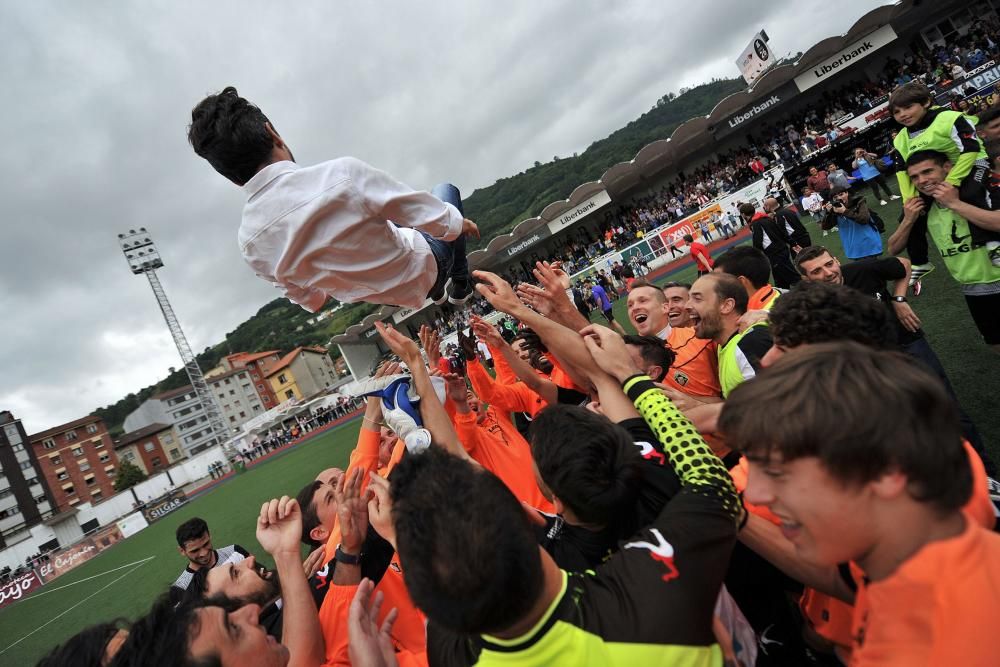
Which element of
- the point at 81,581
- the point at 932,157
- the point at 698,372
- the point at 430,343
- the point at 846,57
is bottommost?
the point at 81,581

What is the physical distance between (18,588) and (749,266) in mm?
30235

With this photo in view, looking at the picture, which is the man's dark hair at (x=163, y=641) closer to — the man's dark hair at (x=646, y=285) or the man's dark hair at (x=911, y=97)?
the man's dark hair at (x=646, y=285)

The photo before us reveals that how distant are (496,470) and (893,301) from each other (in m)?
3.14

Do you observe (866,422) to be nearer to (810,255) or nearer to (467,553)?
(467,553)

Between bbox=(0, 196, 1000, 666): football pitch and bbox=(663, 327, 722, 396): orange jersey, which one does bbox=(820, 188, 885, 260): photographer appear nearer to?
bbox=(0, 196, 1000, 666): football pitch

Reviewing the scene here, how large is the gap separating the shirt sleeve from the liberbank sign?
1186 inches

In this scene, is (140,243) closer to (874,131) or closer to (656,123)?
(874,131)

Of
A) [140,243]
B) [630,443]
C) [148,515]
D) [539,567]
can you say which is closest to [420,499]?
[539,567]

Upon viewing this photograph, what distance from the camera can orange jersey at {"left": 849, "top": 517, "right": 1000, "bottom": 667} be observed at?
0.80 metres

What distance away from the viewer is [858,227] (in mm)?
5664

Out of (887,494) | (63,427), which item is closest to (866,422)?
(887,494)

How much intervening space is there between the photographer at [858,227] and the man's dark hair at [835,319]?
4.79m

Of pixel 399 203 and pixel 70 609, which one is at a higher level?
pixel 399 203

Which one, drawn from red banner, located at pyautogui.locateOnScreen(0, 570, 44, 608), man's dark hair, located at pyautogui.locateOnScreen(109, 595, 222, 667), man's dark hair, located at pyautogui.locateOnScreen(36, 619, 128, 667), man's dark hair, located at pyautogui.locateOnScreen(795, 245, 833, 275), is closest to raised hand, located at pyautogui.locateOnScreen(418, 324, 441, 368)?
man's dark hair, located at pyautogui.locateOnScreen(109, 595, 222, 667)
